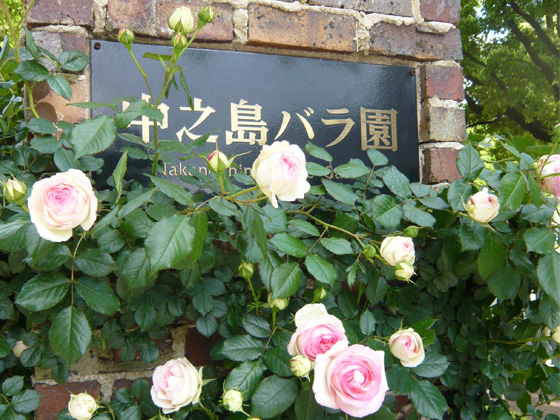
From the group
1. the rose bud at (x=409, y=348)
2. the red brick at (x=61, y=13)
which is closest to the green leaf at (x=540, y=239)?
the rose bud at (x=409, y=348)

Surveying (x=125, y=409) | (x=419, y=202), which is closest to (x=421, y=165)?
(x=419, y=202)

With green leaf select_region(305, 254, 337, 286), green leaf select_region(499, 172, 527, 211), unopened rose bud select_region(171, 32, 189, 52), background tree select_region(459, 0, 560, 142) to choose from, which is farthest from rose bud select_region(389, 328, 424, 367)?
background tree select_region(459, 0, 560, 142)

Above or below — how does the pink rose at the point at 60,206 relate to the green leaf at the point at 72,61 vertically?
below

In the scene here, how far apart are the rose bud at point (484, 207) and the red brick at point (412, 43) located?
627 millimetres

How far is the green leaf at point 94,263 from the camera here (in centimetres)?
68

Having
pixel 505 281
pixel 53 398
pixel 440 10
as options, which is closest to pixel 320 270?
pixel 505 281

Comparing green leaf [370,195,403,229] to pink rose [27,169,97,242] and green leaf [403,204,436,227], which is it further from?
pink rose [27,169,97,242]

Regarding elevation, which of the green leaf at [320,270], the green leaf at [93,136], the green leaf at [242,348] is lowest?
the green leaf at [242,348]

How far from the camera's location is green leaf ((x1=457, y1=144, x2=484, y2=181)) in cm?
88

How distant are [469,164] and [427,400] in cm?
48

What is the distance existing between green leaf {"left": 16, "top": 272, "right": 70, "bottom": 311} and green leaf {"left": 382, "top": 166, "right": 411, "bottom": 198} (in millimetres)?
638

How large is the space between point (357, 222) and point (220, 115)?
18.3 inches

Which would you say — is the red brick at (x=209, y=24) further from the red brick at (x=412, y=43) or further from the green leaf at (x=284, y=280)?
the green leaf at (x=284, y=280)

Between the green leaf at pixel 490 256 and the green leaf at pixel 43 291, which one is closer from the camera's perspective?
the green leaf at pixel 43 291
